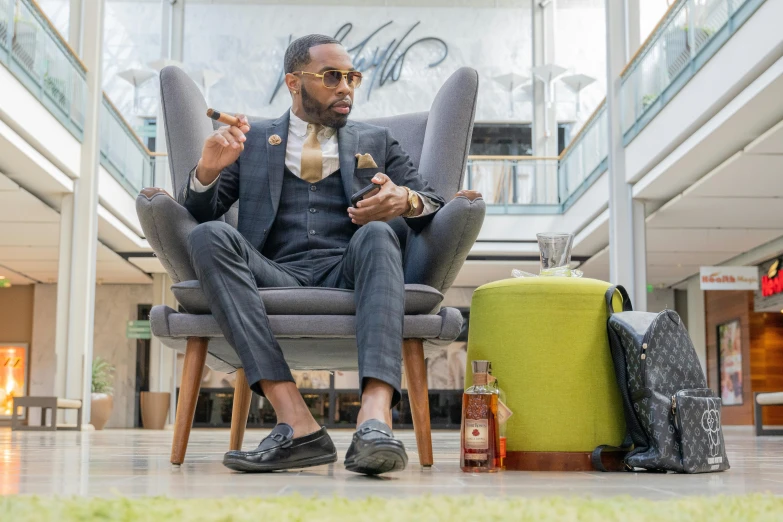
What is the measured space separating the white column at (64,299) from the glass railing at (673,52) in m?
6.47

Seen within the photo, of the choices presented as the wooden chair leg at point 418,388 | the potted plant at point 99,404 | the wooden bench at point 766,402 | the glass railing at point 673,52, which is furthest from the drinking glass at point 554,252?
the potted plant at point 99,404

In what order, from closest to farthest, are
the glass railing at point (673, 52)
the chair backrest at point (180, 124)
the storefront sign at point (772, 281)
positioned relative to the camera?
1. the chair backrest at point (180, 124)
2. the glass railing at point (673, 52)
3. the storefront sign at point (772, 281)

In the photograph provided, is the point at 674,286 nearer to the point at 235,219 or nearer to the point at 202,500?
the point at 235,219

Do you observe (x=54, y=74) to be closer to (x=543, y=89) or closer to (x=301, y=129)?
(x=301, y=129)

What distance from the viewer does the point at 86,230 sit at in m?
10.8

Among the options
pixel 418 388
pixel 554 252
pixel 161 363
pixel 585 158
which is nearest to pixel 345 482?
pixel 418 388

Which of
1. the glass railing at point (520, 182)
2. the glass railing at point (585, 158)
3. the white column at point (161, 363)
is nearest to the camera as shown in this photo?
the glass railing at point (585, 158)

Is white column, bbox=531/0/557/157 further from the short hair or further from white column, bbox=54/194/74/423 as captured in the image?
the short hair

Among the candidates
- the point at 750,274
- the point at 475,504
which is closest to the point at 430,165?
the point at 475,504

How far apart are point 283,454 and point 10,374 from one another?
55.7 ft

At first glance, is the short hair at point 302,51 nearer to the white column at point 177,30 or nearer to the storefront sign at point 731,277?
the storefront sign at point 731,277

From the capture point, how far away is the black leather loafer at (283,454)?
2.23 m

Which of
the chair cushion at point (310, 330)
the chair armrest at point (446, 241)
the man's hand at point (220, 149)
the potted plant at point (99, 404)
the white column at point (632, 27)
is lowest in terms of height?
the potted plant at point (99, 404)

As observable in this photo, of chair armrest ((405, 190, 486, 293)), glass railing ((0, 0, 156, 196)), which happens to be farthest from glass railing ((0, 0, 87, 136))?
chair armrest ((405, 190, 486, 293))
